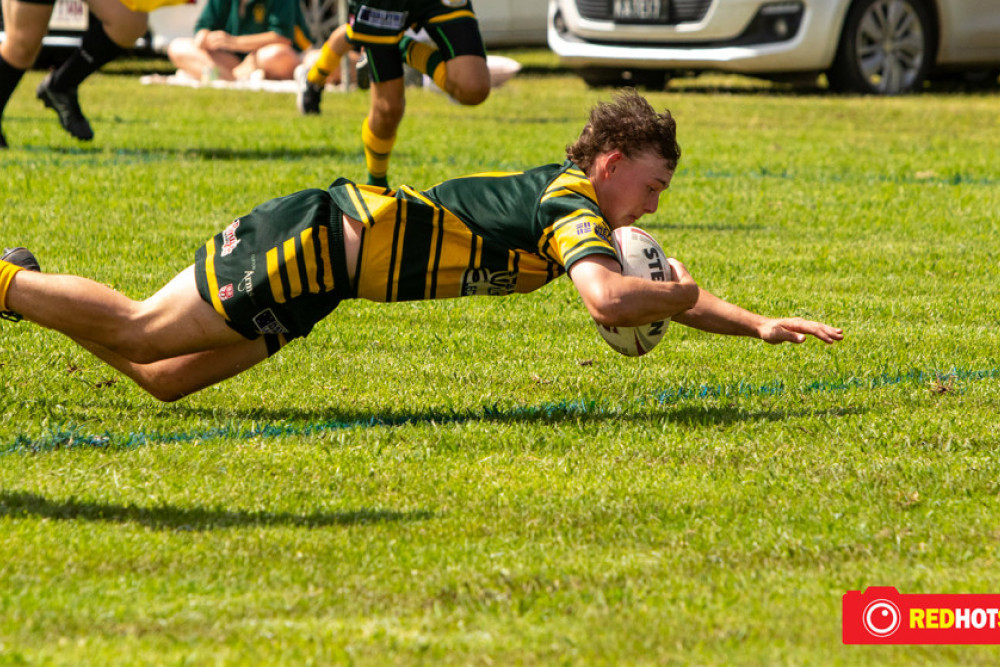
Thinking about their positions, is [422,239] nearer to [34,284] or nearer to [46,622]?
[34,284]

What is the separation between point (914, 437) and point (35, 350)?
2.96 meters

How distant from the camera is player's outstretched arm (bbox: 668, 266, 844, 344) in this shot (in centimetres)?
413

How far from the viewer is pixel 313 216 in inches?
165

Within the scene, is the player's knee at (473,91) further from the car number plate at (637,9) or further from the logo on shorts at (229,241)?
the car number plate at (637,9)

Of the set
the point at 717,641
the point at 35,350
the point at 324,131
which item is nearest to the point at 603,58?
the point at 324,131

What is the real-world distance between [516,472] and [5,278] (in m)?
1.69

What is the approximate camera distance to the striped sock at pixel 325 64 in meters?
9.14

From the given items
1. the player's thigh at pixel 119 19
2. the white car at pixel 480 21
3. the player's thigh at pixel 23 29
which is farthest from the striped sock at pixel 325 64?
the white car at pixel 480 21

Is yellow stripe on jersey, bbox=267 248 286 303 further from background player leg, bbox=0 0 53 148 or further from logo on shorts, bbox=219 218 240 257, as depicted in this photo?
background player leg, bbox=0 0 53 148

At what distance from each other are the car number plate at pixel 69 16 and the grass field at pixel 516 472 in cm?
674

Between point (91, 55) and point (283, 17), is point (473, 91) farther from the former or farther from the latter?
point (283, 17)

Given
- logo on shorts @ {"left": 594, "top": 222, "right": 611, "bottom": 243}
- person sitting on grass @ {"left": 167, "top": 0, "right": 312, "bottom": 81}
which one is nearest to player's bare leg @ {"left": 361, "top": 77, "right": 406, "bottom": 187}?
logo on shorts @ {"left": 594, "top": 222, "right": 611, "bottom": 243}

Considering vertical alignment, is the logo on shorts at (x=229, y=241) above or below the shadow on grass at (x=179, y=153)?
above

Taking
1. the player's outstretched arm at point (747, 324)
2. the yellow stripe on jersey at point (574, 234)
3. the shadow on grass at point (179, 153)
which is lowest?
the shadow on grass at point (179, 153)
